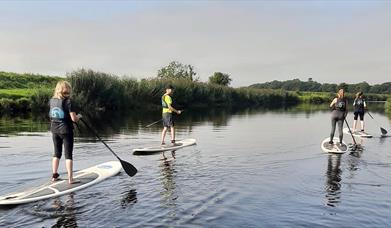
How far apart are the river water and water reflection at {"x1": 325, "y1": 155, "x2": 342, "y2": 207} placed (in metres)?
0.02

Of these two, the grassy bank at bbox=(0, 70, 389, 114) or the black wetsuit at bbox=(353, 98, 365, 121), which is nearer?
the black wetsuit at bbox=(353, 98, 365, 121)

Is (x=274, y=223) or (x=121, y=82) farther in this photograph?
(x=121, y=82)

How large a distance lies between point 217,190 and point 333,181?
125 inches

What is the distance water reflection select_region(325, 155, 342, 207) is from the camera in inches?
354

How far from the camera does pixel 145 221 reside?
7.36 meters

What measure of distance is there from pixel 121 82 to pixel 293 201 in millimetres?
46295

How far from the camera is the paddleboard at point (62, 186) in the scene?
27.5ft

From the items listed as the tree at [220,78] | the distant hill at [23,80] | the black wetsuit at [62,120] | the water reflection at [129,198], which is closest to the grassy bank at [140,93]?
the distant hill at [23,80]

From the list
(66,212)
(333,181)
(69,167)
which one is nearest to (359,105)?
(333,181)

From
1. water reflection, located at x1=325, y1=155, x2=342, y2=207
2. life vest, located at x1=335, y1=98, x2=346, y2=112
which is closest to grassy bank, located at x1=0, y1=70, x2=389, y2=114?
life vest, located at x1=335, y1=98, x2=346, y2=112

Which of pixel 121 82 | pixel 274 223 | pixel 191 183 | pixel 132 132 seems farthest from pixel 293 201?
pixel 121 82

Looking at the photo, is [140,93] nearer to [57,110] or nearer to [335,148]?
[335,148]

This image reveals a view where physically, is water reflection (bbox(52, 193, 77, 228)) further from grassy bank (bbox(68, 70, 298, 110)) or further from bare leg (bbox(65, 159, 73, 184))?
grassy bank (bbox(68, 70, 298, 110))

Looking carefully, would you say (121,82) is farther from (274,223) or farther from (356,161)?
(274,223)
